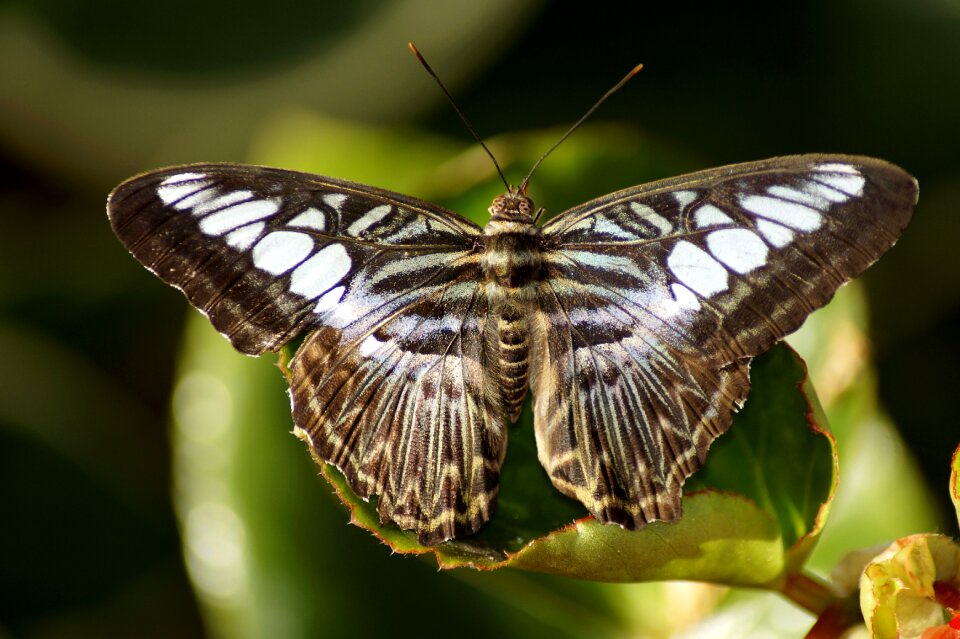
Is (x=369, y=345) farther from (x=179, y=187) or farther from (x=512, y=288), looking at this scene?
(x=179, y=187)

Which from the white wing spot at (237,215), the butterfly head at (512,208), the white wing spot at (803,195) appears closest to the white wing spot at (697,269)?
the white wing spot at (803,195)

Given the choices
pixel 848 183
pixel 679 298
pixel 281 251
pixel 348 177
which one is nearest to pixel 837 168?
pixel 848 183

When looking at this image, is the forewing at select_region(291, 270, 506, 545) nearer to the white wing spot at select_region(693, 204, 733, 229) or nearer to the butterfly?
the butterfly

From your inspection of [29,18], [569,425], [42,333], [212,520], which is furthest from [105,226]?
[569,425]

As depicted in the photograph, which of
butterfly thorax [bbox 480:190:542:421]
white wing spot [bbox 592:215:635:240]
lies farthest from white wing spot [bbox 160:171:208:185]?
white wing spot [bbox 592:215:635:240]

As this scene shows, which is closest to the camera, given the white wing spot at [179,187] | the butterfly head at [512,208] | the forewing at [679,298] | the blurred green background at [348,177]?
the forewing at [679,298]

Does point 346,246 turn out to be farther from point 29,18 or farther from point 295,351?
point 29,18

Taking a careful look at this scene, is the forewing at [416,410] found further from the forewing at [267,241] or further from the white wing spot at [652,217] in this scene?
the white wing spot at [652,217]

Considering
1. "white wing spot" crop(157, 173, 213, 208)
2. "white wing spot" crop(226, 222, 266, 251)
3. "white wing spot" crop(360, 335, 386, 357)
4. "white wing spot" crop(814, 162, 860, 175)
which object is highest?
"white wing spot" crop(157, 173, 213, 208)
